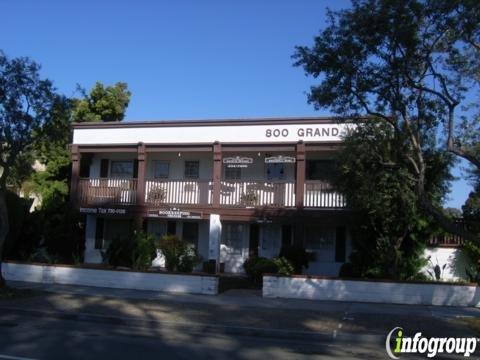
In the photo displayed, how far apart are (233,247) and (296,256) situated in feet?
14.3

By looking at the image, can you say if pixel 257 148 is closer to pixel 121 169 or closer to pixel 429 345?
pixel 121 169

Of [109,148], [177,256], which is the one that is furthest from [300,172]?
[109,148]

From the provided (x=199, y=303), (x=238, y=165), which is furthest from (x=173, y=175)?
(x=199, y=303)

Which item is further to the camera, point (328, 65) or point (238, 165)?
point (238, 165)

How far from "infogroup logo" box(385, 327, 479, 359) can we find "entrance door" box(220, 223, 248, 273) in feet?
47.0

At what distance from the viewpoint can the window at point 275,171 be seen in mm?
25516

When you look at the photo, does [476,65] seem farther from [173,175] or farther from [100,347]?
[173,175]

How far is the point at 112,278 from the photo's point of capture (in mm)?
19578

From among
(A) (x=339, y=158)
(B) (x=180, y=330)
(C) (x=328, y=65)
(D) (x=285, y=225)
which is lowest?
(B) (x=180, y=330)

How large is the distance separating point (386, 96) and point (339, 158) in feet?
18.3

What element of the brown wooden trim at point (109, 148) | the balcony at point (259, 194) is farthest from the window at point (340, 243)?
the brown wooden trim at point (109, 148)

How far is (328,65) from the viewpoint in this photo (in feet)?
41.9

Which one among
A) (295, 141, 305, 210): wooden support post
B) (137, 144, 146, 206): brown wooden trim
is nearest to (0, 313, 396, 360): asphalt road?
(295, 141, 305, 210): wooden support post

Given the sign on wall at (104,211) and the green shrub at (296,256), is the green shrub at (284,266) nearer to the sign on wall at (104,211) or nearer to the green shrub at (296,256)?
the green shrub at (296,256)
